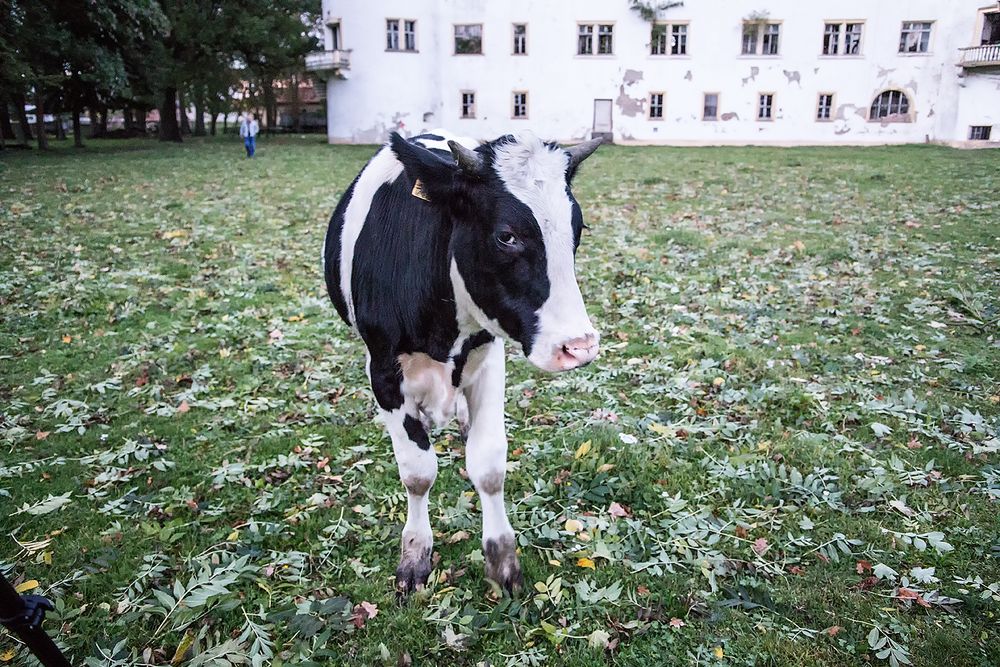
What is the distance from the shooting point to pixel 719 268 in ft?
31.1

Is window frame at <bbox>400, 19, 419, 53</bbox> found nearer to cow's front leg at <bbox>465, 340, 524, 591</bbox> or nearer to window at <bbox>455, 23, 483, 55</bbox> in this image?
window at <bbox>455, 23, 483, 55</bbox>

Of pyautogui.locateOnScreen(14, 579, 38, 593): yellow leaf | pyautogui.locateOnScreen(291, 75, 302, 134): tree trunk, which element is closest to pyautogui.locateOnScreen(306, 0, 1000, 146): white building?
pyautogui.locateOnScreen(291, 75, 302, 134): tree trunk

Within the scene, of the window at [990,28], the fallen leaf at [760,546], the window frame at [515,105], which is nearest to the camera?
the fallen leaf at [760,546]

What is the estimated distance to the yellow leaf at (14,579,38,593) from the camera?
3.39 meters

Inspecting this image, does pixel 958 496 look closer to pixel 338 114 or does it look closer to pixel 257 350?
pixel 257 350

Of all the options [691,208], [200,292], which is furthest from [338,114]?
[200,292]

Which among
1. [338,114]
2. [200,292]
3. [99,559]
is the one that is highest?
[338,114]

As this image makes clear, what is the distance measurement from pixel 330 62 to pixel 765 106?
25506 mm

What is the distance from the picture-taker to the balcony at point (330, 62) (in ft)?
125

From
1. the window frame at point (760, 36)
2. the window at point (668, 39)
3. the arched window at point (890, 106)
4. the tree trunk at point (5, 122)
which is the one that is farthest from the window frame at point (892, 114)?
the tree trunk at point (5, 122)

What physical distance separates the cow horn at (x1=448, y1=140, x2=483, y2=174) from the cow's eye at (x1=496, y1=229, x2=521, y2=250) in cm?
31

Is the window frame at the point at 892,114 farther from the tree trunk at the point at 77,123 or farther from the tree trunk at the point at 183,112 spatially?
the tree trunk at the point at 183,112

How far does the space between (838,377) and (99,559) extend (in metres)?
5.68

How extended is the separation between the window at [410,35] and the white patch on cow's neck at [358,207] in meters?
38.5
